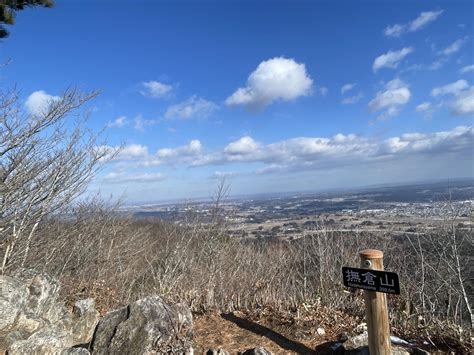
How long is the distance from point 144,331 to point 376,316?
2570 millimetres

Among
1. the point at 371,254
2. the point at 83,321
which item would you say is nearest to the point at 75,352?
the point at 83,321

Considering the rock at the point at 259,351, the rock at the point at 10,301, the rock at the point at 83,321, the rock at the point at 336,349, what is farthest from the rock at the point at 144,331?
the rock at the point at 336,349

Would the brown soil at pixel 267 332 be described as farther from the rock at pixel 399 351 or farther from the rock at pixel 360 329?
the rock at pixel 399 351

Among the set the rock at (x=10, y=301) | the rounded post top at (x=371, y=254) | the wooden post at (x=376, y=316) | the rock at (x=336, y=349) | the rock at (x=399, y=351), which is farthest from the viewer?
the rock at (x=10, y=301)

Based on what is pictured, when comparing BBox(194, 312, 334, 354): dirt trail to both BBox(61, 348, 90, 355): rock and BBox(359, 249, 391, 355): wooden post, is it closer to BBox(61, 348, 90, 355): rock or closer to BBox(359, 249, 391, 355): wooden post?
BBox(359, 249, 391, 355): wooden post

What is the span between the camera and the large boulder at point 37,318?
3967 millimetres

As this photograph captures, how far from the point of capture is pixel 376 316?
12.5 ft

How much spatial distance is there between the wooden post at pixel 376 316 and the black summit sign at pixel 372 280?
3.6 inches

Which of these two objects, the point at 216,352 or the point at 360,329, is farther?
the point at 360,329

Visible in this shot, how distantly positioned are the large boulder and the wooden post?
3433 millimetres

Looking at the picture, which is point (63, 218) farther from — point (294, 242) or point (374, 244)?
point (374, 244)

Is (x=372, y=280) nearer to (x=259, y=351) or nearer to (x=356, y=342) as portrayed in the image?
(x=356, y=342)

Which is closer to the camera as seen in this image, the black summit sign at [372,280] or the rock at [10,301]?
the black summit sign at [372,280]

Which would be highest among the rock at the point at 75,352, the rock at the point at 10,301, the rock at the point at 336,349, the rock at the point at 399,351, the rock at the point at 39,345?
the rock at the point at 10,301
